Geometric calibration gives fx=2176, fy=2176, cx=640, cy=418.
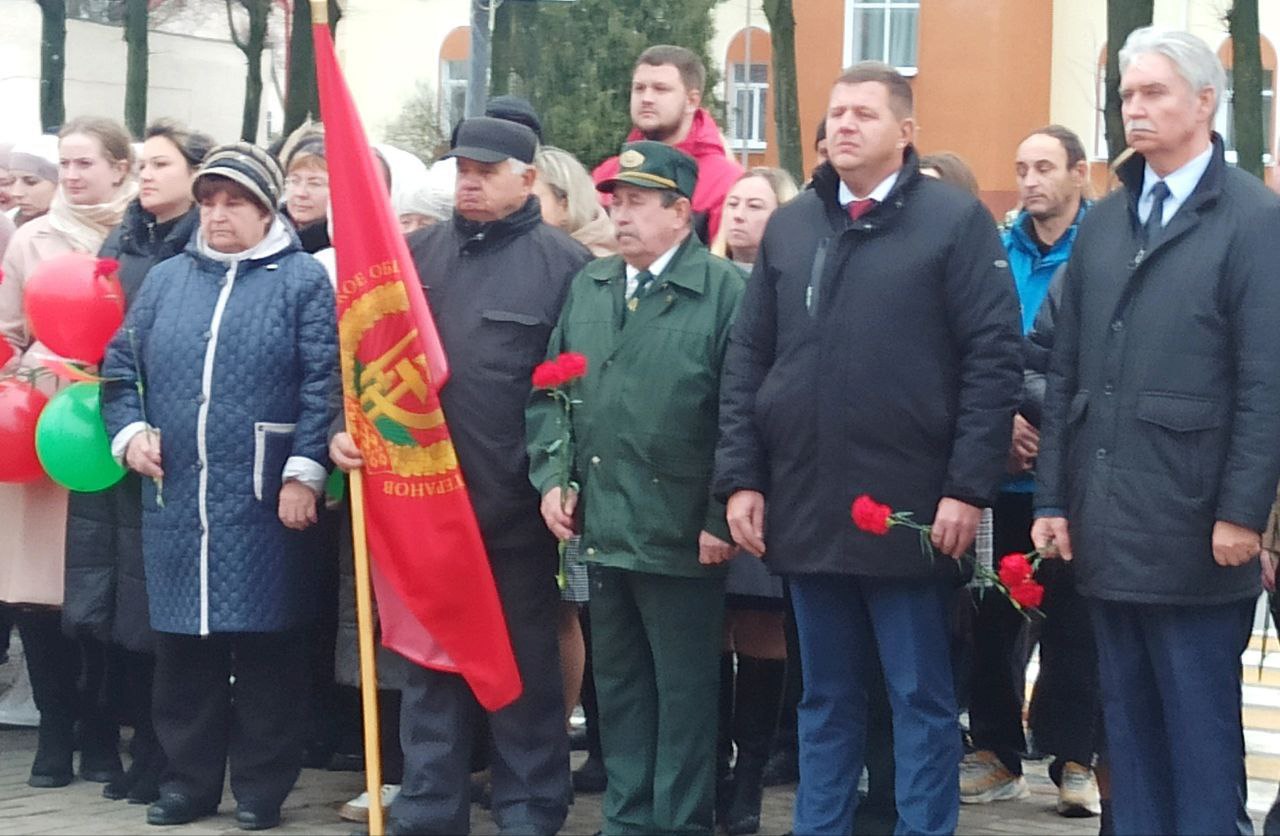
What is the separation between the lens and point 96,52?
37.9 metres

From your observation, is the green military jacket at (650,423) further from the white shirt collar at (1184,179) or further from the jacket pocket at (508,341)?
the white shirt collar at (1184,179)

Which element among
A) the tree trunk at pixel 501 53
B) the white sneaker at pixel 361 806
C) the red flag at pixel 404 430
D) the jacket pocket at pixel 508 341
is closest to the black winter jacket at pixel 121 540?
the white sneaker at pixel 361 806

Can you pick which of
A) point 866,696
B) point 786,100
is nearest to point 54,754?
point 866,696

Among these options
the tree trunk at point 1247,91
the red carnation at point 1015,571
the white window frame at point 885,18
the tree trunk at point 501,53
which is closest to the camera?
the red carnation at point 1015,571

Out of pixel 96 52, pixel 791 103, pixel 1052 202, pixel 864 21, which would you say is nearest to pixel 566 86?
pixel 864 21

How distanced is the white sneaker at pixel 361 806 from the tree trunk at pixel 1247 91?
1482 centimetres

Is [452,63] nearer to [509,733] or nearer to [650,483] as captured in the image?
[509,733]

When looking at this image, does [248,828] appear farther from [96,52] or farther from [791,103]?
[96,52]

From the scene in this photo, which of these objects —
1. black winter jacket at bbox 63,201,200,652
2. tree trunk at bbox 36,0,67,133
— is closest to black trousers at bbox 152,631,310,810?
black winter jacket at bbox 63,201,200,652

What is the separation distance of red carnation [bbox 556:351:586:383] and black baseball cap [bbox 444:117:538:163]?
28.9 inches

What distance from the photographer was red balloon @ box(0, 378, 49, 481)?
7.27 m

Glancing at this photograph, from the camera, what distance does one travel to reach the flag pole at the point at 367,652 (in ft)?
20.7

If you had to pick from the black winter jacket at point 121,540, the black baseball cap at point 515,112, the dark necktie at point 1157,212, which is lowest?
the black winter jacket at point 121,540

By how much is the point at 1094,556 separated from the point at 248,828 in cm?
286
